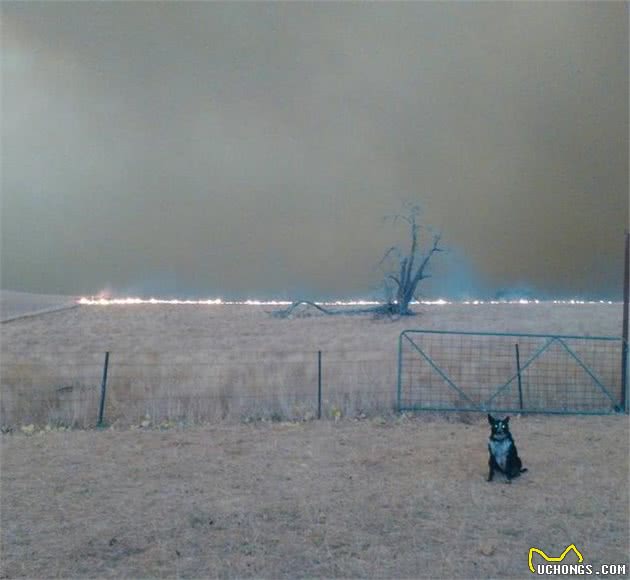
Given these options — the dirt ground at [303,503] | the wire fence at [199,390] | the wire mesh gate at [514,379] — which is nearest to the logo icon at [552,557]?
the dirt ground at [303,503]

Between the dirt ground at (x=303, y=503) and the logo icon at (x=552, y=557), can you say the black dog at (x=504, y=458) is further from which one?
the logo icon at (x=552, y=557)

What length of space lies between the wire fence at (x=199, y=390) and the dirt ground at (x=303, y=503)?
1.40 m

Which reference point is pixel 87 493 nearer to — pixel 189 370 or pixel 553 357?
pixel 189 370

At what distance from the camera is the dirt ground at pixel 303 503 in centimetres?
744

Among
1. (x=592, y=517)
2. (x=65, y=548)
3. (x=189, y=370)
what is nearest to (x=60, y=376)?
(x=189, y=370)

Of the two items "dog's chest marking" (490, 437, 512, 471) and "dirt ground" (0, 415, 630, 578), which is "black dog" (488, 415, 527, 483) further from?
"dirt ground" (0, 415, 630, 578)

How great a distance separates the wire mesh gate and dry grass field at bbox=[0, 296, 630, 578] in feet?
2.64

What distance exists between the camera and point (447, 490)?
32.1ft

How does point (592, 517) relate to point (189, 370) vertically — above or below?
below

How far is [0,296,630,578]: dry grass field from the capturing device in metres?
7.55

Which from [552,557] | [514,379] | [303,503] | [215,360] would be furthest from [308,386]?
[552,557]

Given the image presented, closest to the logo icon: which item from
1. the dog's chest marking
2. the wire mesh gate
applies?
the dog's chest marking

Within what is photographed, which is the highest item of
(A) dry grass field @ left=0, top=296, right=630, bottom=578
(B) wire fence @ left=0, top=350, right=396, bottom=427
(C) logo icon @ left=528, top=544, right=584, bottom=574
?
(B) wire fence @ left=0, top=350, right=396, bottom=427

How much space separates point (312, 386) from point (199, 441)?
17.7 ft
